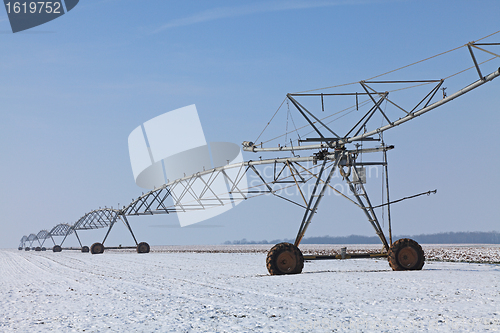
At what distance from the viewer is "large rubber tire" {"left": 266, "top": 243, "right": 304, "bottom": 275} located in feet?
65.6

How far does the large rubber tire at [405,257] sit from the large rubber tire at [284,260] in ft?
15.7

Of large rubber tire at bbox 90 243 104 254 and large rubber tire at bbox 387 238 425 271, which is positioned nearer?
large rubber tire at bbox 387 238 425 271

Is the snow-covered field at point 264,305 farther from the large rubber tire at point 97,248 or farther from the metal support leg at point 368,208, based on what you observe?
the large rubber tire at point 97,248

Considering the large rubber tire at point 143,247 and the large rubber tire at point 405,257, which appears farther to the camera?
the large rubber tire at point 143,247

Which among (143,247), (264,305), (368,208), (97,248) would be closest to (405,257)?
(368,208)

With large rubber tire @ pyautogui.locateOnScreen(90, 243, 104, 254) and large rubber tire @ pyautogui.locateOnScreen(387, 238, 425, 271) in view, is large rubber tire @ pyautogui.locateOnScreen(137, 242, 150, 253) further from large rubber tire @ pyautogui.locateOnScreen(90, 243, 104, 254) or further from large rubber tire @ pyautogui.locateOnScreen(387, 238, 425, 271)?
large rubber tire @ pyautogui.locateOnScreen(387, 238, 425, 271)

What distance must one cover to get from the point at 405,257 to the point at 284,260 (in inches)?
246

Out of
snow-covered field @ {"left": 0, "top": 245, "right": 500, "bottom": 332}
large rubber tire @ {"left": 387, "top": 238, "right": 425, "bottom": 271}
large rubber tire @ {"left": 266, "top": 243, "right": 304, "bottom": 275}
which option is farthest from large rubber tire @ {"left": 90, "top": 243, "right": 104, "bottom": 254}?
large rubber tire @ {"left": 387, "top": 238, "right": 425, "bottom": 271}

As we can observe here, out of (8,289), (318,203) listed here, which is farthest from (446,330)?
(8,289)

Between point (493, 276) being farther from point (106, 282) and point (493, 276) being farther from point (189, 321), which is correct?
point (106, 282)

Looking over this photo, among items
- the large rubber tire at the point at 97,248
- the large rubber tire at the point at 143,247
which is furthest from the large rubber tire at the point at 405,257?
the large rubber tire at the point at 97,248

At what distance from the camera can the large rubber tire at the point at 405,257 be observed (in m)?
21.4

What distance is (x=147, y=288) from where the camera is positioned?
16594 millimetres

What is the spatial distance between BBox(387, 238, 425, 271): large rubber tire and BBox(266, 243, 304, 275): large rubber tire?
15.7ft
